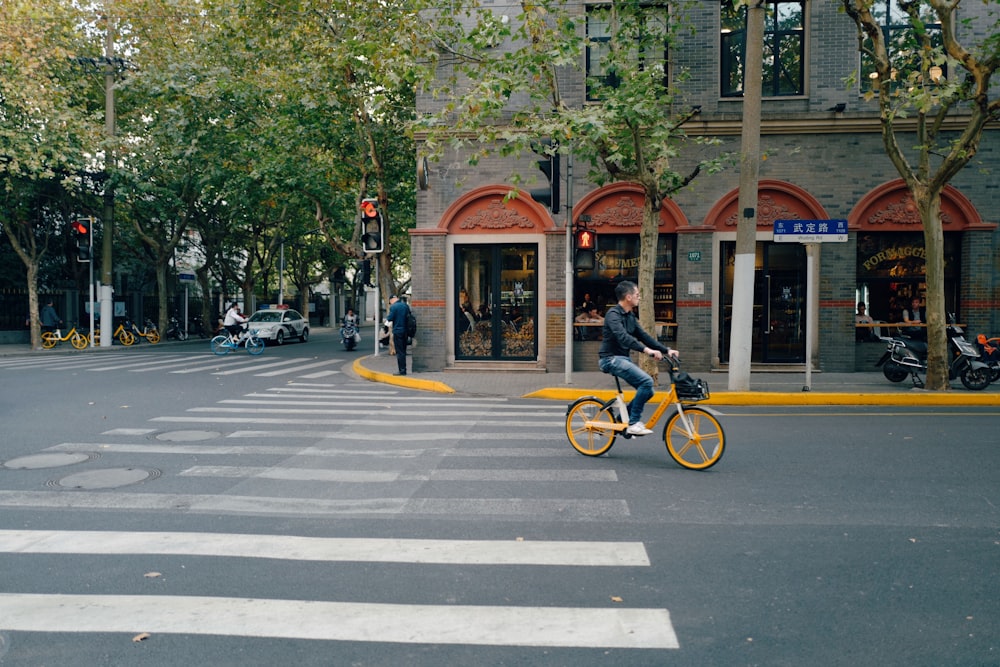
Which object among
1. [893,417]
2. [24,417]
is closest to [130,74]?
[24,417]

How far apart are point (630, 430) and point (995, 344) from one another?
1032 centimetres

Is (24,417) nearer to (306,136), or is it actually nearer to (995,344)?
(306,136)

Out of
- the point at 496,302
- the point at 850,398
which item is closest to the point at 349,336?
the point at 496,302

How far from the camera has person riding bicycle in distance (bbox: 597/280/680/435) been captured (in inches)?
297

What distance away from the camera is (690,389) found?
7.32m

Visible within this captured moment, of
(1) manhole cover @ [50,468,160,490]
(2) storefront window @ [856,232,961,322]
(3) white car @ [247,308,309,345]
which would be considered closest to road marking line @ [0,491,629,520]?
(1) manhole cover @ [50,468,160,490]

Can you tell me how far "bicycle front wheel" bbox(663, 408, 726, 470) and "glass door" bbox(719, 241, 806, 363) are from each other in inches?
397

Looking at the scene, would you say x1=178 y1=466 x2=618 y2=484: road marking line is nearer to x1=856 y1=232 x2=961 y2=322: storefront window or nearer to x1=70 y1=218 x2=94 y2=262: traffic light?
x1=856 y1=232 x2=961 y2=322: storefront window

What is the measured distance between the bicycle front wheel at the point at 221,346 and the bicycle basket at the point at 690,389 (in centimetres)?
2059

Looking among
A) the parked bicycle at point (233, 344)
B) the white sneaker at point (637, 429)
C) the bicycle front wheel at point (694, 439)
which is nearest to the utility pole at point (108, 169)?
the parked bicycle at point (233, 344)

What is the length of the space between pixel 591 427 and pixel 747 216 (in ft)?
23.0

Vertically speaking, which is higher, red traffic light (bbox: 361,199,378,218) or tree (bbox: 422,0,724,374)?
tree (bbox: 422,0,724,374)

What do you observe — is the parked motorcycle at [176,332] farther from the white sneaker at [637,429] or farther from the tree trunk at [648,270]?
the white sneaker at [637,429]

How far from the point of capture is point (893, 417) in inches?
414
